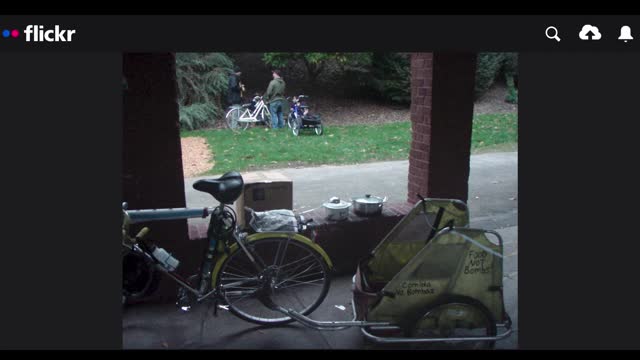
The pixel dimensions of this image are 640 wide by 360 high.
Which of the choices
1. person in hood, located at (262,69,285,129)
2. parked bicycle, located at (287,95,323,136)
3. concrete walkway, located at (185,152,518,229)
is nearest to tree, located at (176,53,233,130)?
person in hood, located at (262,69,285,129)

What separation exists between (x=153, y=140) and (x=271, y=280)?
1.34 meters

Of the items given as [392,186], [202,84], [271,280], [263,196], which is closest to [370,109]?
[202,84]

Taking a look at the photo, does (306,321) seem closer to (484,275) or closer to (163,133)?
(484,275)

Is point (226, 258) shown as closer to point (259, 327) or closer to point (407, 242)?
point (259, 327)

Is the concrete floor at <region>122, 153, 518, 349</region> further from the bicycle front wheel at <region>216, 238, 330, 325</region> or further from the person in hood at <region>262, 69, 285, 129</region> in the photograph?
the person in hood at <region>262, 69, 285, 129</region>

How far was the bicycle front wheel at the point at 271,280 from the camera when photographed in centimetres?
385

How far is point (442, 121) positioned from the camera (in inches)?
183

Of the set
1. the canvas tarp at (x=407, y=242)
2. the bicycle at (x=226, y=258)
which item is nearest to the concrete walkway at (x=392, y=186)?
the canvas tarp at (x=407, y=242)

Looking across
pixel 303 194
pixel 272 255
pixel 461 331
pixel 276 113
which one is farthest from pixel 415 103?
pixel 276 113

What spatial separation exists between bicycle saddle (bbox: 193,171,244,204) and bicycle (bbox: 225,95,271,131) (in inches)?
454

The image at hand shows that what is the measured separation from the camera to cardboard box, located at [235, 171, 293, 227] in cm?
443

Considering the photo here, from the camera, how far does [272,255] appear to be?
4.18 metres

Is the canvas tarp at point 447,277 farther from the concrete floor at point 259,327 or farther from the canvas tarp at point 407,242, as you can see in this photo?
the canvas tarp at point 407,242

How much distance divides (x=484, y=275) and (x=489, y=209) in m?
3.87
